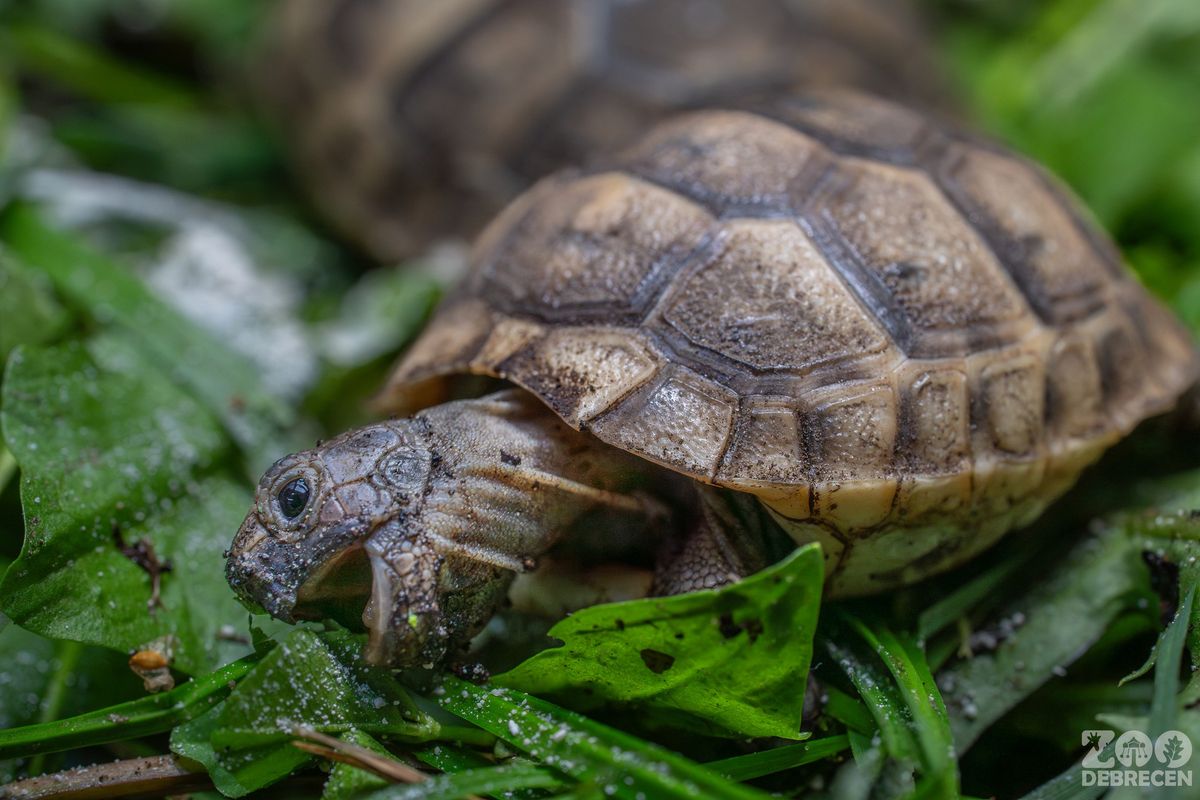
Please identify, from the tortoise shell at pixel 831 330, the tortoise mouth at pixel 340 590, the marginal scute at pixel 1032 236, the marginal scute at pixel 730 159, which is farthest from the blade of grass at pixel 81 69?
the marginal scute at pixel 1032 236

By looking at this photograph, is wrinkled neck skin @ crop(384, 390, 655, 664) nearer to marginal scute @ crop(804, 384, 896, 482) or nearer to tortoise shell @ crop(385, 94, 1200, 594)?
tortoise shell @ crop(385, 94, 1200, 594)

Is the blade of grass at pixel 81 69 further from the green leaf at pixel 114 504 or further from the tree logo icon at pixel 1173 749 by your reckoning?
the tree logo icon at pixel 1173 749

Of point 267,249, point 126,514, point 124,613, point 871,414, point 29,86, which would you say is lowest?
point 871,414

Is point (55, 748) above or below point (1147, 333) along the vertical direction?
above

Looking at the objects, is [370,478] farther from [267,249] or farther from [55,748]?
[267,249]

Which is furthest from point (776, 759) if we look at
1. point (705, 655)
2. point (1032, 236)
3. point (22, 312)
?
point (22, 312)

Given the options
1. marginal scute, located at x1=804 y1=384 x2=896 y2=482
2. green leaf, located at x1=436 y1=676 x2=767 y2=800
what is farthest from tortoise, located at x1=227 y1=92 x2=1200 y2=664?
green leaf, located at x1=436 y1=676 x2=767 y2=800

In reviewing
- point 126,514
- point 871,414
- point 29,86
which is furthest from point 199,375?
point 29,86
